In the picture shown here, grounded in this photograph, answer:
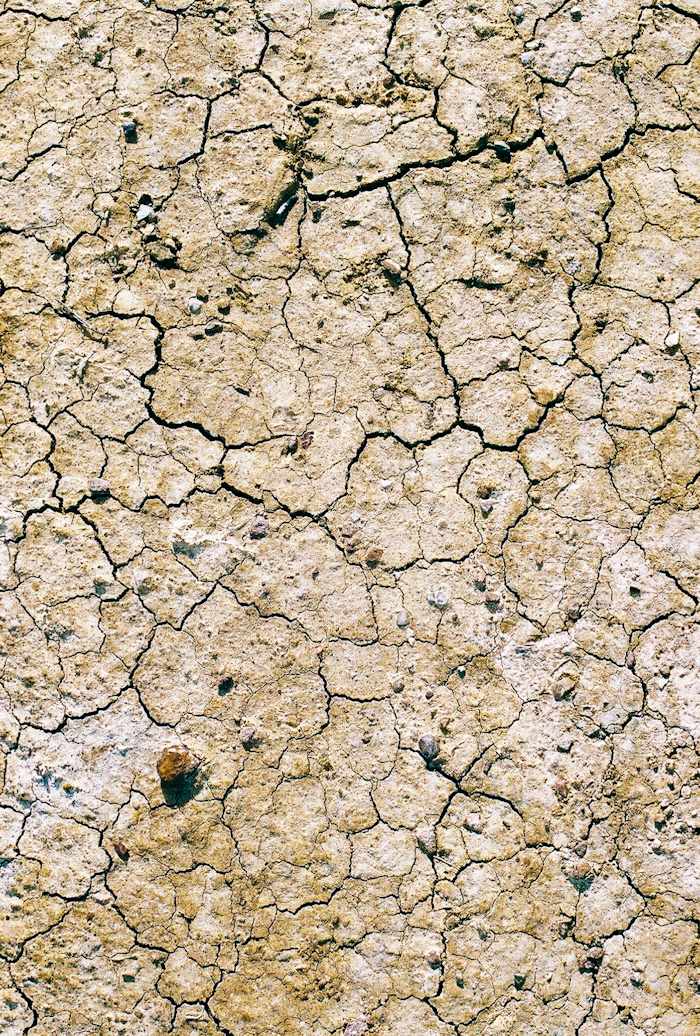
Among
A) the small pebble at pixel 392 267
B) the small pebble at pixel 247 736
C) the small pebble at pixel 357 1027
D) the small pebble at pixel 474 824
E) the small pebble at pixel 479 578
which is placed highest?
the small pebble at pixel 392 267

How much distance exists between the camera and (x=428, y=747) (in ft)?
10.3

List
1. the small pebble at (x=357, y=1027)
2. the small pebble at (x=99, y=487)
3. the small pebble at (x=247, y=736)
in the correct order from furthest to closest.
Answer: the small pebble at (x=99, y=487), the small pebble at (x=247, y=736), the small pebble at (x=357, y=1027)

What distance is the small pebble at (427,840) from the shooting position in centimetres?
308

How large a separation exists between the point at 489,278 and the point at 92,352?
1.53 meters

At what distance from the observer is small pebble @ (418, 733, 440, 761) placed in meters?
3.13

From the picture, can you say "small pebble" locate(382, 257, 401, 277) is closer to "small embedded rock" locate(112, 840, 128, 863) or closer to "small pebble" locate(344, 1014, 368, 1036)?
"small embedded rock" locate(112, 840, 128, 863)

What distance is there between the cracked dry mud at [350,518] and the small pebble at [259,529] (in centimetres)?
4

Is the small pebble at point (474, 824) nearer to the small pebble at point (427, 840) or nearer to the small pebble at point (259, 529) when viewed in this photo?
the small pebble at point (427, 840)

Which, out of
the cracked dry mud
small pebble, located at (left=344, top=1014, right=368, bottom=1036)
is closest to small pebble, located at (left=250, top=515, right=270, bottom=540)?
the cracked dry mud

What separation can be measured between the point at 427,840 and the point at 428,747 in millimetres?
322

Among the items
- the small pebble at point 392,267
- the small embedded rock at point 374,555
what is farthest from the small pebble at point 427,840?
the small pebble at point 392,267

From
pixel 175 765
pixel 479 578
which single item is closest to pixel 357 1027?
pixel 175 765

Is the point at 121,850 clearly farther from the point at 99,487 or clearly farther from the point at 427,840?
the point at 99,487

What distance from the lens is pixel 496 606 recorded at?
319 cm
